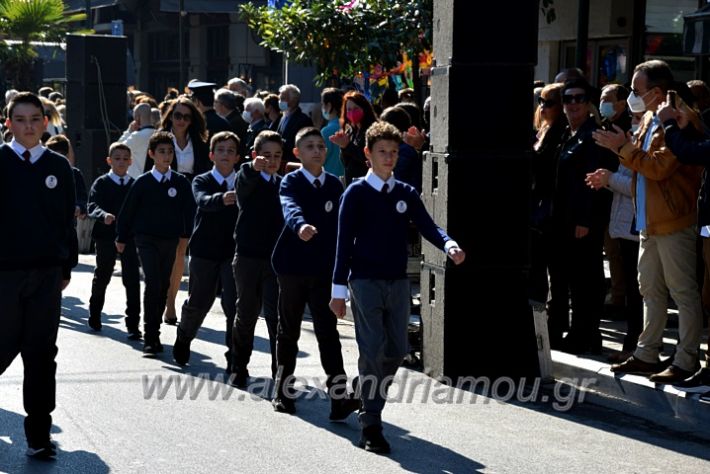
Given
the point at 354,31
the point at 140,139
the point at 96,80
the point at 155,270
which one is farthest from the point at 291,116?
the point at 96,80

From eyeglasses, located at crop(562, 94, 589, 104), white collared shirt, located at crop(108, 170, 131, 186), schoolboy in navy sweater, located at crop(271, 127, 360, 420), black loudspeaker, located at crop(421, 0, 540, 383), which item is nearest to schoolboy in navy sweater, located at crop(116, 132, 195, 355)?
white collared shirt, located at crop(108, 170, 131, 186)

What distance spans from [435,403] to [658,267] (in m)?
1.76

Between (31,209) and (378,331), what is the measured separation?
1.96m

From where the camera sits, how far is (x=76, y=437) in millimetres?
7375

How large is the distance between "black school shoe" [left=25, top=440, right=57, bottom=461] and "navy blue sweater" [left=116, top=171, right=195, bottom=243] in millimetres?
3793

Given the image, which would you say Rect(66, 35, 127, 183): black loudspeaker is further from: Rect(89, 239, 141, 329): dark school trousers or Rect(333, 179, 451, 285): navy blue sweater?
Rect(333, 179, 451, 285): navy blue sweater

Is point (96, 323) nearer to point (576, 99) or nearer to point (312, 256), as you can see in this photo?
point (312, 256)

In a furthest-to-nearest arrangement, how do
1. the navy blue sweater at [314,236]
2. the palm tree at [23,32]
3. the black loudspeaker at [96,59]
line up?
the palm tree at [23,32]
the black loudspeaker at [96,59]
the navy blue sweater at [314,236]

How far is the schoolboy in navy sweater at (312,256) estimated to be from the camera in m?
8.12

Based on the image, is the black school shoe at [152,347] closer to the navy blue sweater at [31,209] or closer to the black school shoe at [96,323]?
the black school shoe at [96,323]

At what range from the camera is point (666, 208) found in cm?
875

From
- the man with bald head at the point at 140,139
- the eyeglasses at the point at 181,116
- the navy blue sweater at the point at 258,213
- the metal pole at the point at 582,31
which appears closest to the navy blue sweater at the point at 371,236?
the navy blue sweater at the point at 258,213

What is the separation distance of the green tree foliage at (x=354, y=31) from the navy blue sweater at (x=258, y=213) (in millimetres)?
5280

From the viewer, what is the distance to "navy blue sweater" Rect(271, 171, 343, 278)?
→ 8102mm
